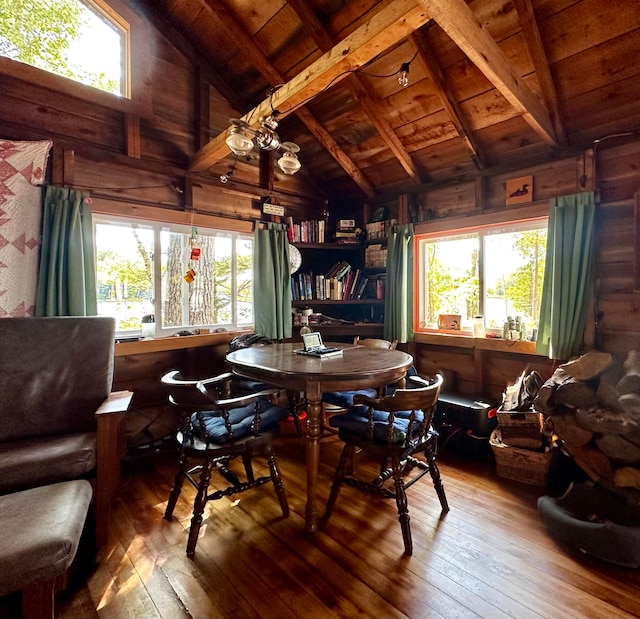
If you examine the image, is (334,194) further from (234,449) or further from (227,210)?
(234,449)

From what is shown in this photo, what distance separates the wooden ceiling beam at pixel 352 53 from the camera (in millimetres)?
1587

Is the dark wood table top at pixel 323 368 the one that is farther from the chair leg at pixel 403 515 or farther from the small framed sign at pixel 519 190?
the small framed sign at pixel 519 190

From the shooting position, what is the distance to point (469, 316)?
331 cm

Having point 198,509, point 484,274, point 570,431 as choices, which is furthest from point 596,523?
point 484,274

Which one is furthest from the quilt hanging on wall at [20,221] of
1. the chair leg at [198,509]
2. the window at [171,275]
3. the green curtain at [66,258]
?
the chair leg at [198,509]

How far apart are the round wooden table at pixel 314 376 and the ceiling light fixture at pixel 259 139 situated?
45.6 inches

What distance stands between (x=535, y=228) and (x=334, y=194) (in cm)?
214

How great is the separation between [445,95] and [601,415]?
7.69 ft

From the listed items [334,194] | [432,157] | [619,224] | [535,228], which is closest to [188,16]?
[334,194]

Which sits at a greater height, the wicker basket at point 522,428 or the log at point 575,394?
the log at point 575,394

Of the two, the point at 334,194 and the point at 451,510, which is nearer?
the point at 451,510

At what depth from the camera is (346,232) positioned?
3922 mm

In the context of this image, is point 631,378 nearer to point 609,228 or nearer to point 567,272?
point 567,272

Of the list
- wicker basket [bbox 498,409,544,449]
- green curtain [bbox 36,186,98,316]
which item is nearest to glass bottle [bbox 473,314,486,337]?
wicker basket [bbox 498,409,544,449]
